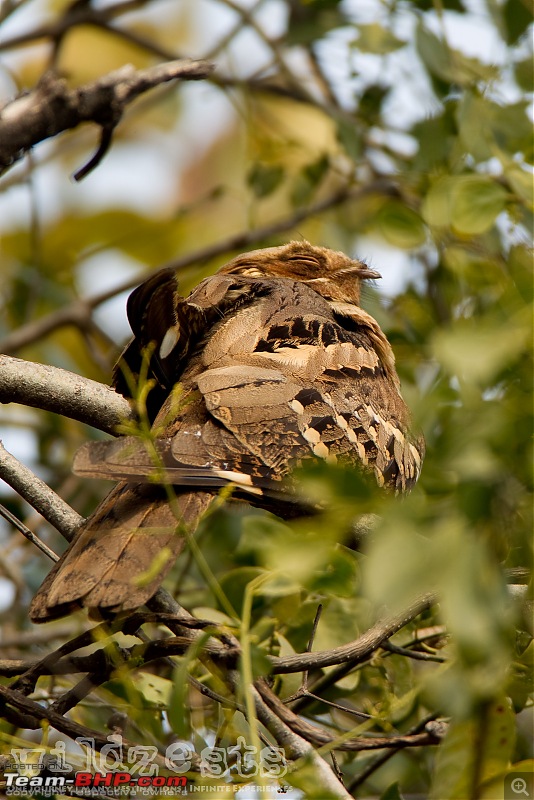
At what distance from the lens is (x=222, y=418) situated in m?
2.30

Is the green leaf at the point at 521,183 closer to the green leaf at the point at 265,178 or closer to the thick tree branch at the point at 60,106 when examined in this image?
the thick tree branch at the point at 60,106

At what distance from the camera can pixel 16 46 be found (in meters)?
4.78

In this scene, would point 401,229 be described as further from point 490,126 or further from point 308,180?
point 308,180

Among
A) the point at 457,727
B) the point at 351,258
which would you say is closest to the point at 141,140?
the point at 351,258

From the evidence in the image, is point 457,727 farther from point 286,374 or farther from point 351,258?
point 351,258

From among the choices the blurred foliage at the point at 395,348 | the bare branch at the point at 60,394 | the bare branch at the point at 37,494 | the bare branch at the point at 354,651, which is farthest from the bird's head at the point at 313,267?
the bare branch at the point at 354,651

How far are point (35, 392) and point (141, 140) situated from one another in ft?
17.9

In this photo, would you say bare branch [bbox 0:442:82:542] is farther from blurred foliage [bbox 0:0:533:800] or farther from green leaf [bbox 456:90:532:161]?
green leaf [bbox 456:90:532:161]

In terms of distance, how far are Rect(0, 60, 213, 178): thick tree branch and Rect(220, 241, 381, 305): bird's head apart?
160 cm

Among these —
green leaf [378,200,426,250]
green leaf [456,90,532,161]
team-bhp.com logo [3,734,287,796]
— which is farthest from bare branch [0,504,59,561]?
green leaf [456,90,532,161]

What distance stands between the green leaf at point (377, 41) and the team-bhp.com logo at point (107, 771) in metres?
2.80

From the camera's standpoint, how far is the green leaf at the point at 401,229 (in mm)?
3516

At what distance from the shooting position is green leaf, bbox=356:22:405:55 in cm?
384

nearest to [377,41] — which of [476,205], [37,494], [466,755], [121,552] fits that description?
[476,205]
